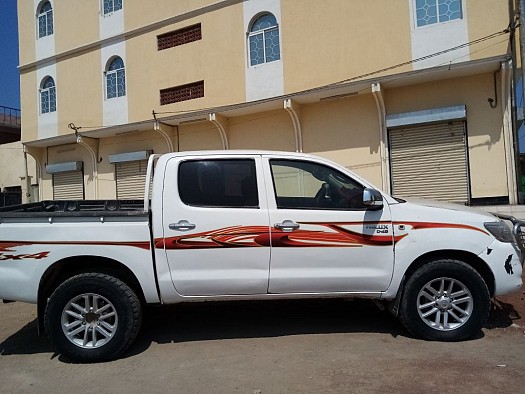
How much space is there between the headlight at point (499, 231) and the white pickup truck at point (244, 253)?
1 cm

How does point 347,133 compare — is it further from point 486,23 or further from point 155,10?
point 155,10

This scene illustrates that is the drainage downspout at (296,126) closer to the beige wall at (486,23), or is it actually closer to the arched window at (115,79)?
the beige wall at (486,23)

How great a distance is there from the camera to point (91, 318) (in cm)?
416

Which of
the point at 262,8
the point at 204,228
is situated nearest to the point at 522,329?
the point at 204,228

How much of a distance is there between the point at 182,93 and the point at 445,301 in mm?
11815

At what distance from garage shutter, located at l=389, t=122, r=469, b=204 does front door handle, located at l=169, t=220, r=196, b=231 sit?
8.43m

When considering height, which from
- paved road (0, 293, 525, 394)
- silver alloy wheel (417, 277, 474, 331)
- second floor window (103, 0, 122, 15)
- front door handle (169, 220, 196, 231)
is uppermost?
second floor window (103, 0, 122, 15)

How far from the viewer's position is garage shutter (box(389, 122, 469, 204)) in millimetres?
10633

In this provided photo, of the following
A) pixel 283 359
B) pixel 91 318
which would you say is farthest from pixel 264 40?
pixel 283 359

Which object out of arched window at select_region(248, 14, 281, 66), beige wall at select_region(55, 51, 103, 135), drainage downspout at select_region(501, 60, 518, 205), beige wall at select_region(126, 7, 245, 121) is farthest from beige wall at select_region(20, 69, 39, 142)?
A: drainage downspout at select_region(501, 60, 518, 205)

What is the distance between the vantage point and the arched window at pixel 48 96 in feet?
55.6

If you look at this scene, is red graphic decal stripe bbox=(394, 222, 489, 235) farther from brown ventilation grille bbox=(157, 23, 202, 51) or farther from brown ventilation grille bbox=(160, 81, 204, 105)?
brown ventilation grille bbox=(157, 23, 202, 51)

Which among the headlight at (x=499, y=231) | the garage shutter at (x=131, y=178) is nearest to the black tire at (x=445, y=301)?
the headlight at (x=499, y=231)

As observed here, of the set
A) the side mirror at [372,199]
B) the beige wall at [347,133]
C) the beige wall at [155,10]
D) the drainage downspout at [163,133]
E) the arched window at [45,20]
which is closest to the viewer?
the side mirror at [372,199]
